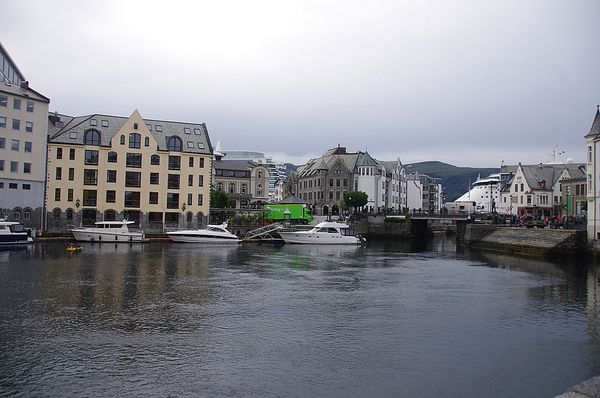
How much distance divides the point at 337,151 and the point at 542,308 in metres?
101

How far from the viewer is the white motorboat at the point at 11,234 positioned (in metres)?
54.6

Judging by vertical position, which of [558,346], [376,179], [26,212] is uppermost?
[376,179]

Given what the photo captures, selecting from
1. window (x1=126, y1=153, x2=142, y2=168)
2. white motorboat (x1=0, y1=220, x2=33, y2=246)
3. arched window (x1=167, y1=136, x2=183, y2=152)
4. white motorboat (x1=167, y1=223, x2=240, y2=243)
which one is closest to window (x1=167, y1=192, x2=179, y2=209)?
window (x1=126, y1=153, x2=142, y2=168)

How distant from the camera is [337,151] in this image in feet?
420

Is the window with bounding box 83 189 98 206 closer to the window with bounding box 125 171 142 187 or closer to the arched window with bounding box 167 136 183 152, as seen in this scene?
the window with bounding box 125 171 142 187

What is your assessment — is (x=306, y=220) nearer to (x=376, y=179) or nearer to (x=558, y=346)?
(x=376, y=179)

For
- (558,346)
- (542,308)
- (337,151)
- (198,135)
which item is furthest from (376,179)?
(558,346)

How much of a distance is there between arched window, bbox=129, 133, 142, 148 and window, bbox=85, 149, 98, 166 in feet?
16.7

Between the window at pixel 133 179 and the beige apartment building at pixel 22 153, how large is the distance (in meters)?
11.1

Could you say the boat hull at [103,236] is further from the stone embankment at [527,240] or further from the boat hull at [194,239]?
the stone embankment at [527,240]

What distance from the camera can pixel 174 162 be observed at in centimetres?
7756

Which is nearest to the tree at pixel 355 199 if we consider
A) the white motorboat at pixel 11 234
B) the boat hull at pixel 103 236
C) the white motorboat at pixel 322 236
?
the white motorboat at pixel 322 236

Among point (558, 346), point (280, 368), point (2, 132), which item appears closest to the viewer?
point (280, 368)

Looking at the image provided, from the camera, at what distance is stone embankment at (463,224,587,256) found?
5606 cm
